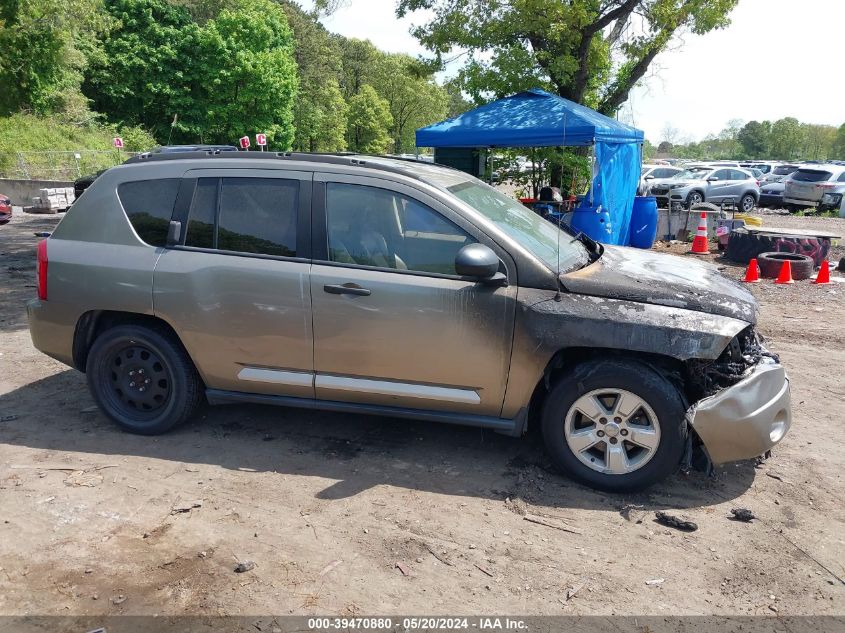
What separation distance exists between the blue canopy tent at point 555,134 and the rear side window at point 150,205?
740 cm

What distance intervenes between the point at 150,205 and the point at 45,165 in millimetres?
25252

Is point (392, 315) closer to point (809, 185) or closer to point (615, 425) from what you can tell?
point (615, 425)

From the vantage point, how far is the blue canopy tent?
11070 mm

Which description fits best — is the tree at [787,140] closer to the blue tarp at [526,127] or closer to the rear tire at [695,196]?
the rear tire at [695,196]

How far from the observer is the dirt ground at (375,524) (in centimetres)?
303

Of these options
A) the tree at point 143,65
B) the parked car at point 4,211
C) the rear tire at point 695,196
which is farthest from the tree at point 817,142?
the parked car at point 4,211

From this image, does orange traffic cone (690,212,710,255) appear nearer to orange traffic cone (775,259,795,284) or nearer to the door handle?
orange traffic cone (775,259,795,284)

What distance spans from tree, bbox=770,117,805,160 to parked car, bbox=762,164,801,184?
66410 millimetres

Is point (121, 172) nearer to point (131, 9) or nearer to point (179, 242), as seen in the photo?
point (179, 242)

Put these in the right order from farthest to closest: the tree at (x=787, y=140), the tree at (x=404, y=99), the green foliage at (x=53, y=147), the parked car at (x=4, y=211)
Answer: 1. the tree at (x=787, y=140)
2. the tree at (x=404, y=99)
3. the green foliage at (x=53, y=147)
4. the parked car at (x=4, y=211)

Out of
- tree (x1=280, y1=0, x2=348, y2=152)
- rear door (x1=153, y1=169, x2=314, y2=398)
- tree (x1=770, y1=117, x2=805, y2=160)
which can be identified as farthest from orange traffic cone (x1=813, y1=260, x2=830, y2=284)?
tree (x1=770, y1=117, x2=805, y2=160)

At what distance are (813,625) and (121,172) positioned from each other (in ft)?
15.6

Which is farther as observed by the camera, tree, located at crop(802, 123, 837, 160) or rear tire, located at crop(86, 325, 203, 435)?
tree, located at crop(802, 123, 837, 160)

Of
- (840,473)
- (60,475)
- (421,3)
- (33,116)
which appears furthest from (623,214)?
(33,116)
